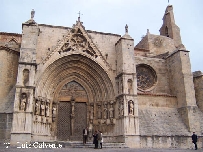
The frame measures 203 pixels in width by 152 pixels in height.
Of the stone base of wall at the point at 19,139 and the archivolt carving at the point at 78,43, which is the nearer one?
the stone base of wall at the point at 19,139

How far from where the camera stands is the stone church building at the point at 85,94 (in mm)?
12406

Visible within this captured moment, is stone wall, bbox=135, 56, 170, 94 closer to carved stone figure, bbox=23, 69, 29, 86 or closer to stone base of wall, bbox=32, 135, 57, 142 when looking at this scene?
stone base of wall, bbox=32, 135, 57, 142

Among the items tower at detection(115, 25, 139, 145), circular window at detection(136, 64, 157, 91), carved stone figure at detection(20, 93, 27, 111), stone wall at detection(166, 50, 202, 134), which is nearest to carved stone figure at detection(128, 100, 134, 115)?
tower at detection(115, 25, 139, 145)

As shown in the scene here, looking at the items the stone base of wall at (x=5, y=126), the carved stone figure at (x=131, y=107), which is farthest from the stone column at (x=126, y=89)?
the stone base of wall at (x=5, y=126)

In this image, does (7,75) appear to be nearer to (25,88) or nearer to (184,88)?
(25,88)

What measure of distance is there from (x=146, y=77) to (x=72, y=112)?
23.4 feet

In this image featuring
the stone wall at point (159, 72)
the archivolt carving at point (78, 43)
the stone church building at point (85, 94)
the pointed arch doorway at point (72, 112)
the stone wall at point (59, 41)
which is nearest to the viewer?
the stone church building at point (85, 94)

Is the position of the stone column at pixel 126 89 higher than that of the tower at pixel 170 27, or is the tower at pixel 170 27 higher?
the tower at pixel 170 27

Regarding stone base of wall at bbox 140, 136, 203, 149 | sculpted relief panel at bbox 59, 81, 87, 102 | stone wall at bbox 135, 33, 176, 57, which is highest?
stone wall at bbox 135, 33, 176, 57

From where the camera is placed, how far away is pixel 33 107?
12.4 m

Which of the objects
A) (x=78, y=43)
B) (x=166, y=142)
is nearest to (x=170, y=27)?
(x=78, y=43)

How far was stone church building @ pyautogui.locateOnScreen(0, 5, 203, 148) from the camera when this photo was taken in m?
12.4

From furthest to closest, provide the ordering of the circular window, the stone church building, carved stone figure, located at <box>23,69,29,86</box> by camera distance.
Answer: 1. the circular window
2. the stone church building
3. carved stone figure, located at <box>23,69,29,86</box>

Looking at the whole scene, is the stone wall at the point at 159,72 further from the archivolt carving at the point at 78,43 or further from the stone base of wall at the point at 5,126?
the stone base of wall at the point at 5,126
